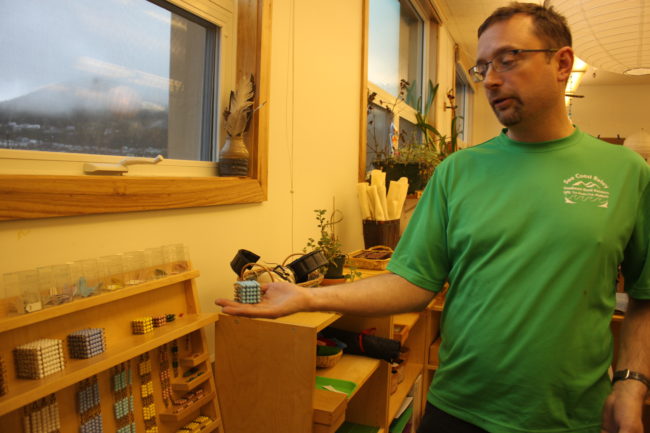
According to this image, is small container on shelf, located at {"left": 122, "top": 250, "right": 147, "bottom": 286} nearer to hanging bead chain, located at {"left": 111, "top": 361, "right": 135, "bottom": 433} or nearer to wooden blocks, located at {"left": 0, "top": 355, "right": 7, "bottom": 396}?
hanging bead chain, located at {"left": 111, "top": 361, "right": 135, "bottom": 433}

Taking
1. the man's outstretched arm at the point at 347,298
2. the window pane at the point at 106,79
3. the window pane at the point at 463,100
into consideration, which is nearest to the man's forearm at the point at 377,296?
the man's outstretched arm at the point at 347,298

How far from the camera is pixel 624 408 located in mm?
977

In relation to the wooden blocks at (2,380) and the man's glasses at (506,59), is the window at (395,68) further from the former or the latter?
the wooden blocks at (2,380)

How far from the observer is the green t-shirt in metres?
1.01

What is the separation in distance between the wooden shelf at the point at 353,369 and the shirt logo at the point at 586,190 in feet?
3.03

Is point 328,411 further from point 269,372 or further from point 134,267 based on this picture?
point 134,267

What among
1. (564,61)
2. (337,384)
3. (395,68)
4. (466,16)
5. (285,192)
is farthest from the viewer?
(466,16)

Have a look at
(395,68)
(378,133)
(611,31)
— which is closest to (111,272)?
(611,31)

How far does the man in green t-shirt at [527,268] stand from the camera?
39.9 inches

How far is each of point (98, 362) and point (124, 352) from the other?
0.06 meters

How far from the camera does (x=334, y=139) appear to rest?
2494mm

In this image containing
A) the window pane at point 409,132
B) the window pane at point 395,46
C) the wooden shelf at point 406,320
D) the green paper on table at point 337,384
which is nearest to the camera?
the green paper on table at point 337,384

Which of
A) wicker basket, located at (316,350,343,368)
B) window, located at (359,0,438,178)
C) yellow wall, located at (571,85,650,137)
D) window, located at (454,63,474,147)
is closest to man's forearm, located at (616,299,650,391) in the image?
wicker basket, located at (316,350,343,368)

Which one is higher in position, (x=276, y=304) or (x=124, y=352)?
(x=276, y=304)
